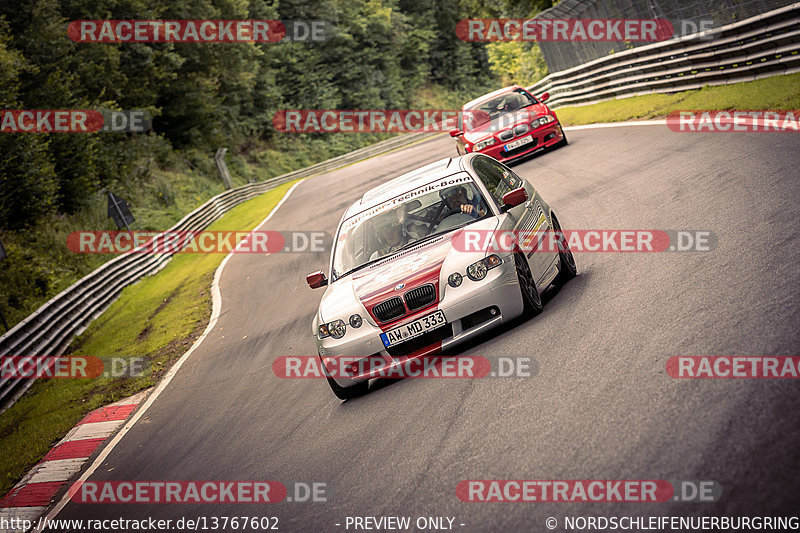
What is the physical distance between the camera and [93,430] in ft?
33.4

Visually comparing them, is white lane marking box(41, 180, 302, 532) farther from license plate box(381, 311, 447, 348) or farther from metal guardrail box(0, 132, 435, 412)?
license plate box(381, 311, 447, 348)

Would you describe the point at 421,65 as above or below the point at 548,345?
above

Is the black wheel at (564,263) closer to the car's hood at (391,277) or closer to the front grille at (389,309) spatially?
the car's hood at (391,277)

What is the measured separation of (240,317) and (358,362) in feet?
23.5

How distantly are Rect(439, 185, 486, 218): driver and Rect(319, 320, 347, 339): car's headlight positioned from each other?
1.57 metres

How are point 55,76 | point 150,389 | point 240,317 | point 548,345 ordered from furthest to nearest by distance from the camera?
point 55,76 → point 240,317 → point 150,389 → point 548,345

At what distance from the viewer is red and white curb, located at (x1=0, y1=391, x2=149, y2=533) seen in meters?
7.96

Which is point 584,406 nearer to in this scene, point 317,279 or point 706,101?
point 317,279

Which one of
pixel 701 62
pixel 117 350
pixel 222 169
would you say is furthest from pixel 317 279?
pixel 222 169

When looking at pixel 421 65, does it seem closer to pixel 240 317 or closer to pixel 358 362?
pixel 240 317

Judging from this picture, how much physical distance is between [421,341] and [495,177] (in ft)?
7.51

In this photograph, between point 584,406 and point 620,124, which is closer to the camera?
point 584,406

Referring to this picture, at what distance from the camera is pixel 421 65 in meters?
77.1

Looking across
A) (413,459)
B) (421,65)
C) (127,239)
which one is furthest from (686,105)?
(421,65)
